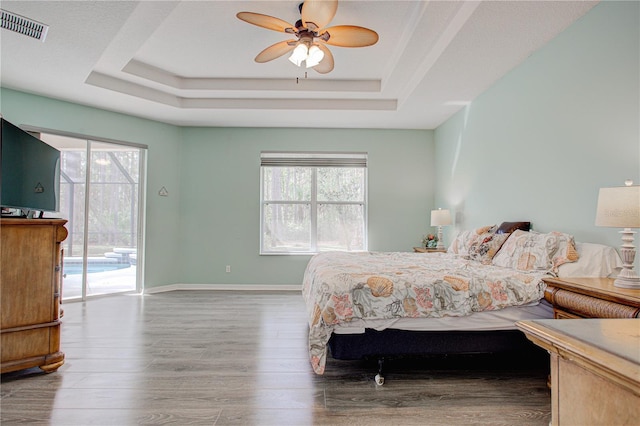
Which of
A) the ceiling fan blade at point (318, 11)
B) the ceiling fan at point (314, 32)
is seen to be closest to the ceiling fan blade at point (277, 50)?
the ceiling fan at point (314, 32)

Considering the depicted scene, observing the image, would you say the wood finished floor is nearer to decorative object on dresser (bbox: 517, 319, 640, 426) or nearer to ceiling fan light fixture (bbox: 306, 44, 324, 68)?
decorative object on dresser (bbox: 517, 319, 640, 426)

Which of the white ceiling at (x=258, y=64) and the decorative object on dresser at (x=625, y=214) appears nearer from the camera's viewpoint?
the decorative object on dresser at (x=625, y=214)

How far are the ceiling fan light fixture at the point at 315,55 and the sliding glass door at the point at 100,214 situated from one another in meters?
3.45

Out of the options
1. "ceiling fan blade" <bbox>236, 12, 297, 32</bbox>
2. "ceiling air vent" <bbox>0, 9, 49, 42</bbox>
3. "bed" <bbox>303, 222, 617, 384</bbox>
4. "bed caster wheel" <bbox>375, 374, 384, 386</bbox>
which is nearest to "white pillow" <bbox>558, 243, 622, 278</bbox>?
"bed" <bbox>303, 222, 617, 384</bbox>

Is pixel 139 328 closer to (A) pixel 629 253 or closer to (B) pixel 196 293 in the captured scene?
(B) pixel 196 293

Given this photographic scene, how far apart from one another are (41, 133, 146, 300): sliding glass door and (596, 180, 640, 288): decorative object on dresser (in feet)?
17.6

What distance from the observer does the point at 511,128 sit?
138 inches

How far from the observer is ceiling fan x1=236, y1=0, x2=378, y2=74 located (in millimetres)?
2470

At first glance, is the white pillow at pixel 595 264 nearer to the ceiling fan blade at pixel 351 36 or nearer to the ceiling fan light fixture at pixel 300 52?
the ceiling fan blade at pixel 351 36

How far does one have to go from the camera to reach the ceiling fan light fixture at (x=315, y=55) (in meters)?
2.85

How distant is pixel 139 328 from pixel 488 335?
122 inches

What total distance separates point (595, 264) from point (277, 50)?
9.38ft

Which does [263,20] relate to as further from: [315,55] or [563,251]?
[563,251]

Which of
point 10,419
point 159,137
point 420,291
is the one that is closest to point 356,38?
point 420,291
